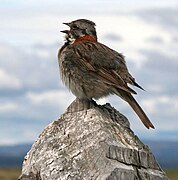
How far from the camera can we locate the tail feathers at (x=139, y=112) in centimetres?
1163

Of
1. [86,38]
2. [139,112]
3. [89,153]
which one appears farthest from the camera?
[86,38]

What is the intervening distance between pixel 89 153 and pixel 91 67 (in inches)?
188

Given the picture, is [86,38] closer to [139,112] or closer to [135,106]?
[135,106]

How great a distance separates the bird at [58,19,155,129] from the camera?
12969 millimetres

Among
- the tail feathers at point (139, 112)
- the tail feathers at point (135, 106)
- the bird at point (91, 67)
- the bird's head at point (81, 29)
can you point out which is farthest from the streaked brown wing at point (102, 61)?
the tail feathers at point (139, 112)

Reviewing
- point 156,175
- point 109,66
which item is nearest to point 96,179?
point 156,175

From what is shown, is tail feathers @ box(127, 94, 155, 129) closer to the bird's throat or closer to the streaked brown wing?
the streaked brown wing

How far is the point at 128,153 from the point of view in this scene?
28.8 feet

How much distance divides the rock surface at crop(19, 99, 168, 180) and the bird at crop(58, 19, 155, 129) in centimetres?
338

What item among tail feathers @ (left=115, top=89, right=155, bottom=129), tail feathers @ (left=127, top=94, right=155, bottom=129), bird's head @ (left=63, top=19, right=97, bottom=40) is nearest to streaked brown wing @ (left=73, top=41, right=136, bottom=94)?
tail feathers @ (left=115, top=89, right=155, bottom=129)

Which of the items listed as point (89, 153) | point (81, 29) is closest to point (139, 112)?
point (81, 29)

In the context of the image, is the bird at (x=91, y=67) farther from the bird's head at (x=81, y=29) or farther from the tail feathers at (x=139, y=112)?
the tail feathers at (x=139, y=112)

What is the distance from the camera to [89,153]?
28.7ft

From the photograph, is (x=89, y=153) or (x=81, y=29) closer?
(x=89, y=153)
